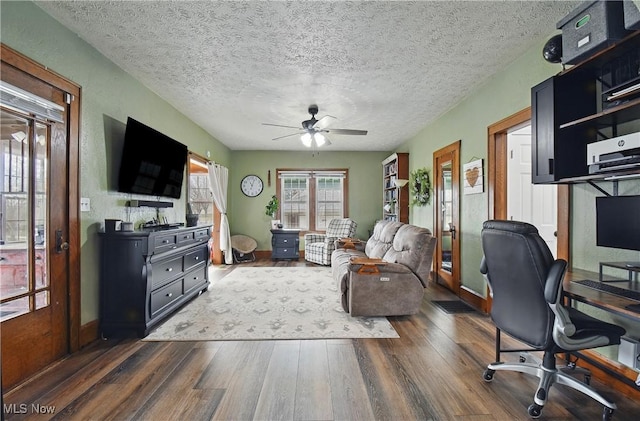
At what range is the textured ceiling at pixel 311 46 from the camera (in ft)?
7.14

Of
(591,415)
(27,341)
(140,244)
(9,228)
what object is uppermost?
(9,228)

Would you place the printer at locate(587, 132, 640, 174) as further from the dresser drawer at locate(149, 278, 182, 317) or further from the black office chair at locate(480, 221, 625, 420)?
the dresser drawer at locate(149, 278, 182, 317)

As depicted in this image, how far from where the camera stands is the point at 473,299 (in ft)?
12.0

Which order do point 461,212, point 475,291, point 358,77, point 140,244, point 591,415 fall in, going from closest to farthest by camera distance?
1. point 591,415
2. point 140,244
3. point 358,77
4. point 475,291
5. point 461,212

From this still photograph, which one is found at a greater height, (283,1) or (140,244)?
(283,1)

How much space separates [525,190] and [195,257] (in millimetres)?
4107

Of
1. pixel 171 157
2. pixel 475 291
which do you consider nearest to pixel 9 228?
pixel 171 157

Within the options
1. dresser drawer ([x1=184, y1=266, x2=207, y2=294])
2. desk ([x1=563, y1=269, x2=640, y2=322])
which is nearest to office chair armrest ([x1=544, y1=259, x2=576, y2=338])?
desk ([x1=563, y1=269, x2=640, y2=322])

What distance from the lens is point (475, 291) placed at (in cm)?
363

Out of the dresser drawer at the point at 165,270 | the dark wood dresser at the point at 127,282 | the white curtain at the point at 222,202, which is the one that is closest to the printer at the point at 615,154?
the dark wood dresser at the point at 127,282

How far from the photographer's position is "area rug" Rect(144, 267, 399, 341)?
9.32ft

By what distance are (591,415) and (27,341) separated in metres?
3.57

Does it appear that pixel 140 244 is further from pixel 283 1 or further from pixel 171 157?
pixel 283 1

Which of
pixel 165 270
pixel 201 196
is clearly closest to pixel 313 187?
pixel 201 196
